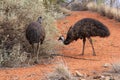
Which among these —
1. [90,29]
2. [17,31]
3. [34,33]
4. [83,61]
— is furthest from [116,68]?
[17,31]

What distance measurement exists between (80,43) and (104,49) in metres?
1.52

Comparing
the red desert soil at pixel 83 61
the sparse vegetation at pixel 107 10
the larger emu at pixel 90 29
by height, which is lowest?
the red desert soil at pixel 83 61

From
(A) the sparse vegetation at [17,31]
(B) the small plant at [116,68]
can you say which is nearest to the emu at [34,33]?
(A) the sparse vegetation at [17,31]

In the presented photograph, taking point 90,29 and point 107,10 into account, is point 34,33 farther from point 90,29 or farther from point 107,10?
point 107,10

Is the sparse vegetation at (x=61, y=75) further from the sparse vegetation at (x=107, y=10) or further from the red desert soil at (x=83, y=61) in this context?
the sparse vegetation at (x=107, y=10)

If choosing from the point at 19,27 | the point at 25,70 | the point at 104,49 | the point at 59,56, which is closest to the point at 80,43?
the point at 104,49

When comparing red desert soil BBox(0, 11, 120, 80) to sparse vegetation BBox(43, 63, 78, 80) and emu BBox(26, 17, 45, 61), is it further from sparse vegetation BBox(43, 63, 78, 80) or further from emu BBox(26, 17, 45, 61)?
emu BBox(26, 17, 45, 61)

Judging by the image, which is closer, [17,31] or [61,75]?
[61,75]

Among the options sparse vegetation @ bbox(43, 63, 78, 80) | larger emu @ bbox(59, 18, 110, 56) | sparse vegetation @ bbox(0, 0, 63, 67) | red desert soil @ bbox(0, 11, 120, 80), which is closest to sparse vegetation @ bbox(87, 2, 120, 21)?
red desert soil @ bbox(0, 11, 120, 80)

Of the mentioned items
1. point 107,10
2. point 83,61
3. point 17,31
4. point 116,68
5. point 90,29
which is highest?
point 17,31

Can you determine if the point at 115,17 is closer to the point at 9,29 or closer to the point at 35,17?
the point at 35,17

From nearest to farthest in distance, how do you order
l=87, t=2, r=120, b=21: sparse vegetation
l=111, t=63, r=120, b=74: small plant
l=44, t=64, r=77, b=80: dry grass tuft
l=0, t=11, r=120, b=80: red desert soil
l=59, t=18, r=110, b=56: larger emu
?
l=44, t=64, r=77, b=80: dry grass tuft < l=111, t=63, r=120, b=74: small plant < l=0, t=11, r=120, b=80: red desert soil < l=59, t=18, r=110, b=56: larger emu < l=87, t=2, r=120, b=21: sparse vegetation

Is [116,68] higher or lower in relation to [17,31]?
lower

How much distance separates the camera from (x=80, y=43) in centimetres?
1424
